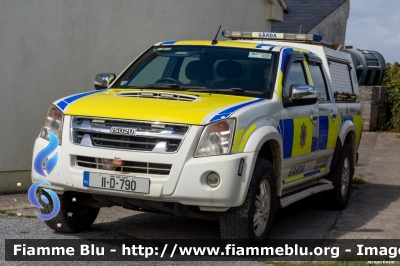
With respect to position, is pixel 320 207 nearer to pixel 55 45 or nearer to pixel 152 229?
pixel 152 229

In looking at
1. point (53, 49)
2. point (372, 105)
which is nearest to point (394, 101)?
point (372, 105)

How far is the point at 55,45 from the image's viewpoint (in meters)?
9.53

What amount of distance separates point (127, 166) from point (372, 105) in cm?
1396

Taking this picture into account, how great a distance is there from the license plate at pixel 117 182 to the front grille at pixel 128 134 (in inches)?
9.9

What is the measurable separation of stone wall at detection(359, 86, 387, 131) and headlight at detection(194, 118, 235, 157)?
44.5 feet

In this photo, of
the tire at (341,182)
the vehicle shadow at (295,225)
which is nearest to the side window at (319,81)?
the tire at (341,182)

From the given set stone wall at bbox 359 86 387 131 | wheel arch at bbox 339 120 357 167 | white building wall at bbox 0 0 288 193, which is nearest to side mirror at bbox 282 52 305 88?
wheel arch at bbox 339 120 357 167

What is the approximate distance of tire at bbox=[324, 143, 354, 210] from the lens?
30.1 ft

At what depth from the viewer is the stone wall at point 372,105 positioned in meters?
19.0

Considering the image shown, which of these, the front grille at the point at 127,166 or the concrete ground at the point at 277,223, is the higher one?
the front grille at the point at 127,166

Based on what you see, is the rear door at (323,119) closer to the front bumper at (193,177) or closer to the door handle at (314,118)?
the door handle at (314,118)

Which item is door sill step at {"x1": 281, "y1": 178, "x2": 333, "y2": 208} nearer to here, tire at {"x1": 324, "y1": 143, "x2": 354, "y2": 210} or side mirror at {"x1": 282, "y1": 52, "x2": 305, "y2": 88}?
tire at {"x1": 324, "y1": 143, "x2": 354, "y2": 210}

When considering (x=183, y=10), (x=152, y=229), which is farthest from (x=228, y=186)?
(x=183, y=10)

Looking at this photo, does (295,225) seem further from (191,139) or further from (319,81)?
(191,139)
